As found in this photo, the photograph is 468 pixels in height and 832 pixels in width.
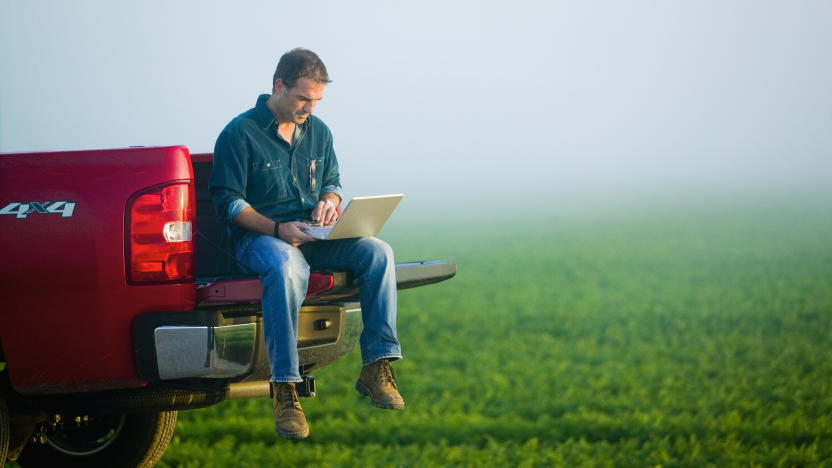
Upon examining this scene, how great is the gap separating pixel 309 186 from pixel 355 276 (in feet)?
1.61

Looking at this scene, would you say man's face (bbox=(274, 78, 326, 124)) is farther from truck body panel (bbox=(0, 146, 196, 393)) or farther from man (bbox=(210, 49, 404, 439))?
truck body panel (bbox=(0, 146, 196, 393))

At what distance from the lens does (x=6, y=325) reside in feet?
12.3

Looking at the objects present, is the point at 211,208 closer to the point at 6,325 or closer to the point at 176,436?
the point at 6,325

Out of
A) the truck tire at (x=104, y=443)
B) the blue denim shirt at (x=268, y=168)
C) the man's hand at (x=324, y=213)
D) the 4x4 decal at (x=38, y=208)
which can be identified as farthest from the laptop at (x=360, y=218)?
the truck tire at (x=104, y=443)

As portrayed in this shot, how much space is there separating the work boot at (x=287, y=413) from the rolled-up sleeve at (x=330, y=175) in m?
1.05

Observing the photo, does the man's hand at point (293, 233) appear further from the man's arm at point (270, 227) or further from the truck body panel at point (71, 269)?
the truck body panel at point (71, 269)

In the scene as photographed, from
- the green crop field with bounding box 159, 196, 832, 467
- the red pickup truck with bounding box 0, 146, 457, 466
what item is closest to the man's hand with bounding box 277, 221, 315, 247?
the red pickup truck with bounding box 0, 146, 457, 466

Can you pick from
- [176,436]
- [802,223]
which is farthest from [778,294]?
[802,223]

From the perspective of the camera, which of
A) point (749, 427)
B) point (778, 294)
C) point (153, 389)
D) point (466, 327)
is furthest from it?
point (778, 294)

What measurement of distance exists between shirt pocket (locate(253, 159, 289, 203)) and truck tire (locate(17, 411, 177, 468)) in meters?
1.52

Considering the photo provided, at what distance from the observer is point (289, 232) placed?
4070 millimetres

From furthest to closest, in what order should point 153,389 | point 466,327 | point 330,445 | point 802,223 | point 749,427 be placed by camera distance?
point 802,223 → point 466,327 → point 749,427 → point 330,445 → point 153,389

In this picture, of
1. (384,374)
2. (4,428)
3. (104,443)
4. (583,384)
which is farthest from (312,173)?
(583,384)

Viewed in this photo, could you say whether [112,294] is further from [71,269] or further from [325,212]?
[325,212]
